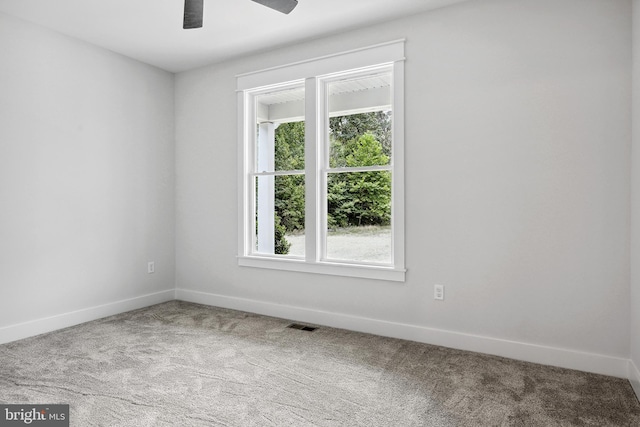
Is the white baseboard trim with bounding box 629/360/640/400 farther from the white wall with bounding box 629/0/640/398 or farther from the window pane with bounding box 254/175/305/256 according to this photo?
the window pane with bounding box 254/175/305/256

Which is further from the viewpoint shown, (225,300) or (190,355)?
(225,300)

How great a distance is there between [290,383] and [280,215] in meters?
1.96

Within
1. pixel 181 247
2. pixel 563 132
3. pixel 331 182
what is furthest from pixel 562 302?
pixel 181 247

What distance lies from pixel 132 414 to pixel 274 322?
1.74 meters

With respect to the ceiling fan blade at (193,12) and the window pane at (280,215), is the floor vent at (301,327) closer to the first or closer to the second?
the window pane at (280,215)

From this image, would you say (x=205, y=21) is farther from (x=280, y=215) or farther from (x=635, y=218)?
(x=635, y=218)

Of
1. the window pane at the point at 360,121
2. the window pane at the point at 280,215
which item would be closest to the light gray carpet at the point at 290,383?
the window pane at the point at 280,215

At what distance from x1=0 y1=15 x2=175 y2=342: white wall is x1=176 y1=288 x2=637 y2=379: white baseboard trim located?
1.14 meters

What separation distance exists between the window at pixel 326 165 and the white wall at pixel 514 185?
0.15 meters

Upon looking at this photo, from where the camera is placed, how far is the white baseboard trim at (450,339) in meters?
2.61

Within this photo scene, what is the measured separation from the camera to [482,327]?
2973mm

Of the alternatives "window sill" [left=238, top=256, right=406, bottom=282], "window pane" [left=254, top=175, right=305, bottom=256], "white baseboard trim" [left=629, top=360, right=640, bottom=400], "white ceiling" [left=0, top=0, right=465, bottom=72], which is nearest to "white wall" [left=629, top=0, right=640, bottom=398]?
"white baseboard trim" [left=629, top=360, right=640, bottom=400]

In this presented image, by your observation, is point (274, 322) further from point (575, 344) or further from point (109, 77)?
point (109, 77)

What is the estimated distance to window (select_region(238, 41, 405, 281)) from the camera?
339cm
